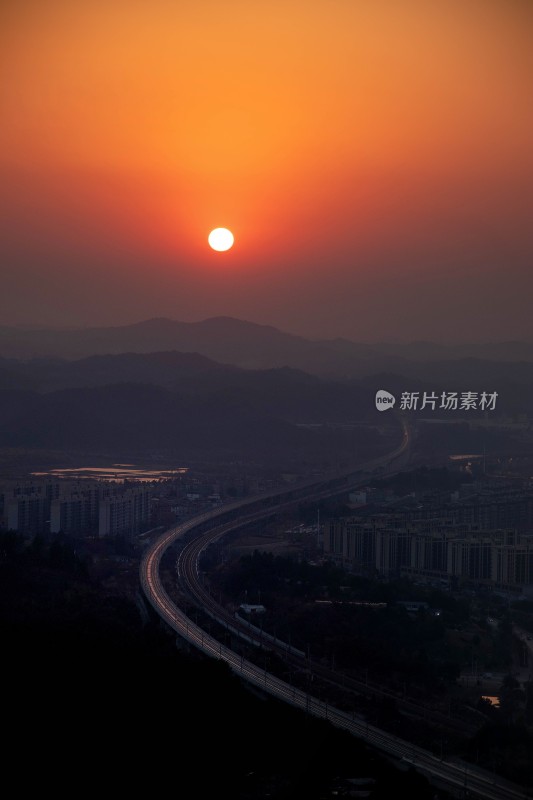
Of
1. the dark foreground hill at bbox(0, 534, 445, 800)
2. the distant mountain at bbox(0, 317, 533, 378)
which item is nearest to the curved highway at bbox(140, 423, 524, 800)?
the dark foreground hill at bbox(0, 534, 445, 800)

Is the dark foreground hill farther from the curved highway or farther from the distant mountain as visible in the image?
the distant mountain

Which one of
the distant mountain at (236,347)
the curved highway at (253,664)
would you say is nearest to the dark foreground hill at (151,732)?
the curved highway at (253,664)

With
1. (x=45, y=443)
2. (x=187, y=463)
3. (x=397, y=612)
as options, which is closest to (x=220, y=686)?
(x=397, y=612)

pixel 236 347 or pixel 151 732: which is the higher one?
pixel 236 347

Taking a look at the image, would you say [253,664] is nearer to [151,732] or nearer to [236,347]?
[151,732]

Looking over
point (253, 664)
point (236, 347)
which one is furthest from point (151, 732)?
point (236, 347)

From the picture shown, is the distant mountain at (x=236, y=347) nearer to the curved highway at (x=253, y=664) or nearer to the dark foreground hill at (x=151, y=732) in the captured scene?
the curved highway at (x=253, y=664)
